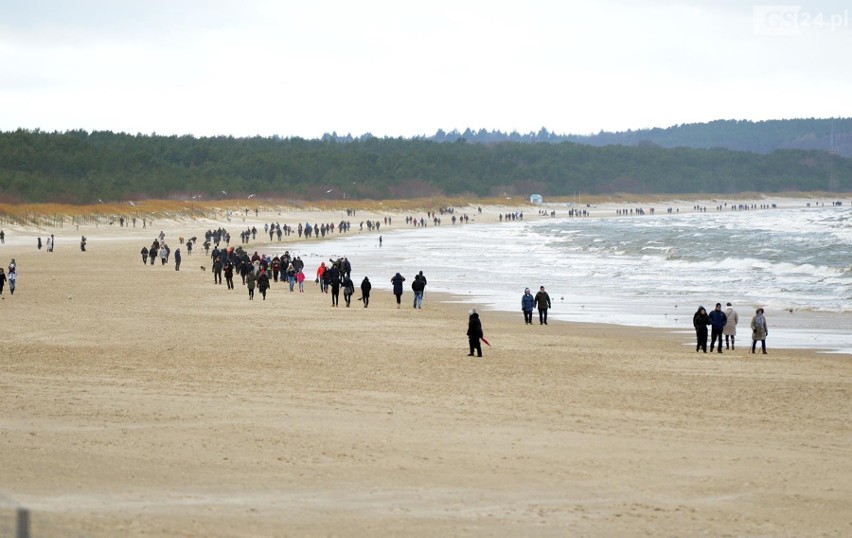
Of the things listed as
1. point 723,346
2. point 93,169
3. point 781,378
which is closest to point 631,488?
point 781,378

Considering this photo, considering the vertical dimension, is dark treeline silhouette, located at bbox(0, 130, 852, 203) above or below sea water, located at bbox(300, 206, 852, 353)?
above

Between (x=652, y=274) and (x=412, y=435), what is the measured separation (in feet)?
113

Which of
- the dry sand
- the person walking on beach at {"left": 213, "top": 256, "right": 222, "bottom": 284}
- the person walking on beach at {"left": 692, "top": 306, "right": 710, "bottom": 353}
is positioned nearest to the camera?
the dry sand

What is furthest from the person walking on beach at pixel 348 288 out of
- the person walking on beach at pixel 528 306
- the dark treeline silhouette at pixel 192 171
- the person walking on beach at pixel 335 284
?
the dark treeline silhouette at pixel 192 171

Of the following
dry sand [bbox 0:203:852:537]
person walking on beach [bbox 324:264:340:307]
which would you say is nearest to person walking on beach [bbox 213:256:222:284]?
person walking on beach [bbox 324:264:340:307]

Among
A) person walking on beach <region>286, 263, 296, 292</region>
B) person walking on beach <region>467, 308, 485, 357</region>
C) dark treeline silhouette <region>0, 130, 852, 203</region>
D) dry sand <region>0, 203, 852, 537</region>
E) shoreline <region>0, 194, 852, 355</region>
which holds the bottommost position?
dry sand <region>0, 203, 852, 537</region>

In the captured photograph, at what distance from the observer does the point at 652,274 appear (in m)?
45.8

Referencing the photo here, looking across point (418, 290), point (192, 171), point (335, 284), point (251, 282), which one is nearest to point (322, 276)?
point (251, 282)

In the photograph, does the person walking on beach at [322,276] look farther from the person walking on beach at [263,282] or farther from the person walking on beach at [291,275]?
the person walking on beach at [263,282]

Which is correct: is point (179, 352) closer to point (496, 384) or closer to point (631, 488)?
point (496, 384)

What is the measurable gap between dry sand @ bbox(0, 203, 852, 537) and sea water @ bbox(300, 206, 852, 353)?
5581 millimetres

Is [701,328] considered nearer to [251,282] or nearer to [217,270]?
[251,282]

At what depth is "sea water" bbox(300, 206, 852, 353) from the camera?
95.5 ft

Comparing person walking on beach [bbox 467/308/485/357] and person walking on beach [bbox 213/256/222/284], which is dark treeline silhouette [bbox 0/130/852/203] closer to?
person walking on beach [bbox 213/256/222/284]
